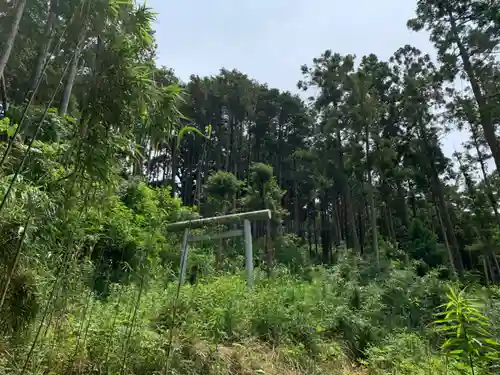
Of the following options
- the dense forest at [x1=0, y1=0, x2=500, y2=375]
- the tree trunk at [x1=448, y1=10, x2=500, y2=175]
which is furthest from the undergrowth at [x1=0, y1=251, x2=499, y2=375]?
the tree trunk at [x1=448, y1=10, x2=500, y2=175]

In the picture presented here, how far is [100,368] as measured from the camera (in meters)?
2.03

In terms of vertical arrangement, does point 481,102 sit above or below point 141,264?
above

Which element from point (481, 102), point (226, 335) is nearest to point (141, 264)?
point (226, 335)

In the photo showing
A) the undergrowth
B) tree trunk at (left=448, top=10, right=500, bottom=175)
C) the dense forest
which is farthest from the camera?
tree trunk at (left=448, top=10, right=500, bottom=175)

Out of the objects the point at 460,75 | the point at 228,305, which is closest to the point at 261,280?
the point at 228,305

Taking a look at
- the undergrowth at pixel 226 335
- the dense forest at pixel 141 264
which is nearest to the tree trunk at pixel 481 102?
the dense forest at pixel 141 264

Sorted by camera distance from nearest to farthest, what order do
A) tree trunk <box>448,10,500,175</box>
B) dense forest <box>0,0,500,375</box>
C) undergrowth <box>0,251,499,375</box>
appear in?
1. dense forest <box>0,0,500,375</box>
2. undergrowth <box>0,251,499,375</box>
3. tree trunk <box>448,10,500,175</box>

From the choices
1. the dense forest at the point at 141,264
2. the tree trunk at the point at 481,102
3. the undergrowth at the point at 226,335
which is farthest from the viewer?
the tree trunk at the point at 481,102

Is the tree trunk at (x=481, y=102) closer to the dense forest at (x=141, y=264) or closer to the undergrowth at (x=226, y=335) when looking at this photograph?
the dense forest at (x=141, y=264)

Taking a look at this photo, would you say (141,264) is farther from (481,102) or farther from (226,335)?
(481,102)

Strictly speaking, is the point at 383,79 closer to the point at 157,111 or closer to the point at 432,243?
the point at 432,243

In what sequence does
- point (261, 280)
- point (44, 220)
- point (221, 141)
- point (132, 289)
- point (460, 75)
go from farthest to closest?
point (221, 141) → point (460, 75) → point (261, 280) → point (132, 289) → point (44, 220)

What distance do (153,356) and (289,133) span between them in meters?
21.2

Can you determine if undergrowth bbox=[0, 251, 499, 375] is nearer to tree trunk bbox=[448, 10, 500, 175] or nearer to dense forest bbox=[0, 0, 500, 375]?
dense forest bbox=[0, 0, 500, 375]
